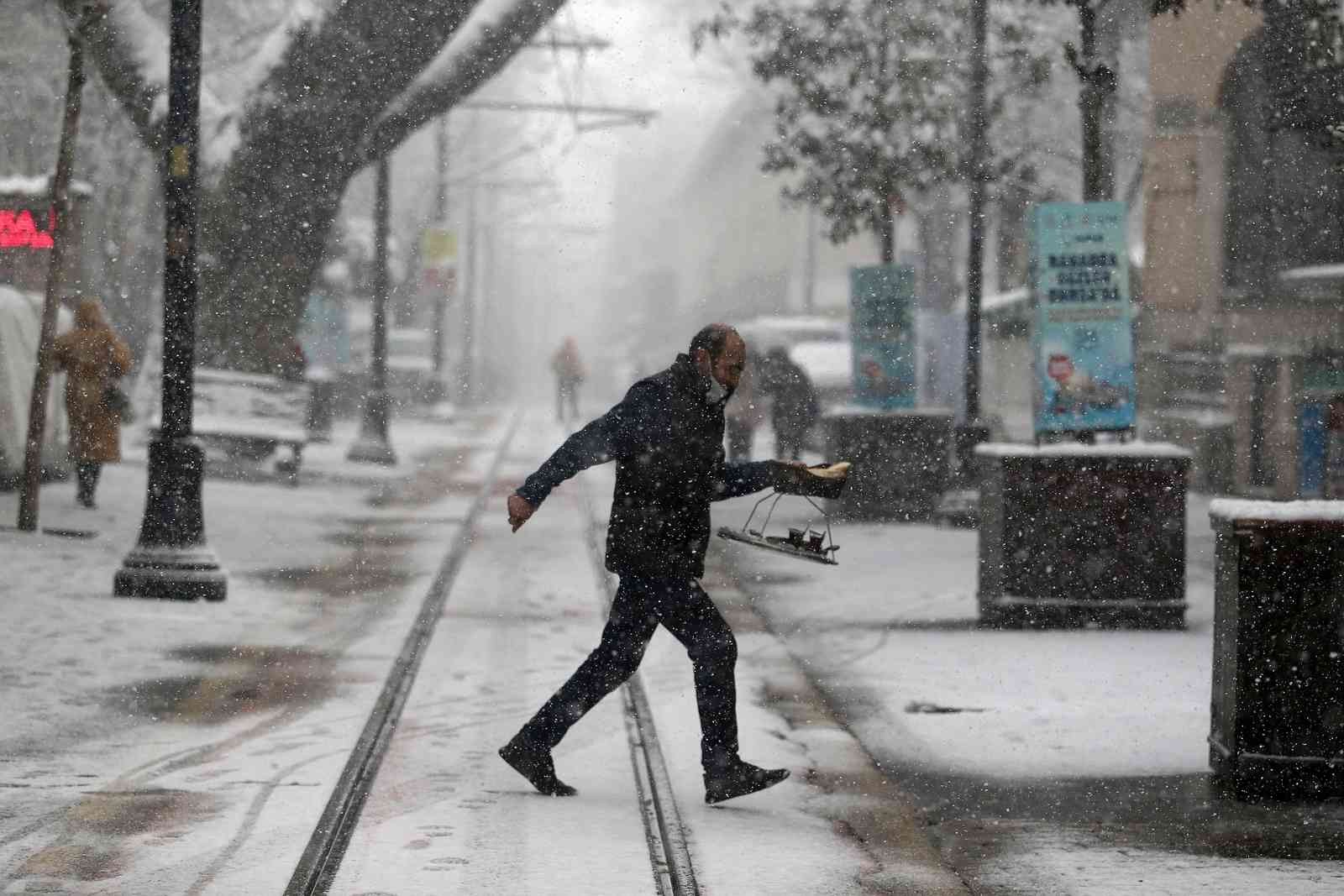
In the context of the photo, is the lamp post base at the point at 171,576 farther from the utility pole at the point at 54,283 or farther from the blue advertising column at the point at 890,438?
the blue advertising column at the point at 890,438

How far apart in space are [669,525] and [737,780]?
0.88 meters

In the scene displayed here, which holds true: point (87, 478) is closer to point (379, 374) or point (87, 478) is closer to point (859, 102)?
point (859, 102)

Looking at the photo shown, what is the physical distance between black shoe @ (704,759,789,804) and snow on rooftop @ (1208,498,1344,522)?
1809 mm

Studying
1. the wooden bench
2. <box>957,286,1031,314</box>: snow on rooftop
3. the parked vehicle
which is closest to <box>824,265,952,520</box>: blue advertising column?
the wooden bench

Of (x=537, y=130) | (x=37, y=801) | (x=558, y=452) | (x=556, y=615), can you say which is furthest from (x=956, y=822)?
(x=537, y=130)

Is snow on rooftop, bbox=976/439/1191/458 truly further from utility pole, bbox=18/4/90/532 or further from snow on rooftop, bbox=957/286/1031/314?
snow on rooftop, bbox=957/286/1031/314

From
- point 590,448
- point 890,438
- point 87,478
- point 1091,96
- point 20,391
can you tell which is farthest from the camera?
point 890,438

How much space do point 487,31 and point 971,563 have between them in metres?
8.66

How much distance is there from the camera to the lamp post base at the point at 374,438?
26.9 meters

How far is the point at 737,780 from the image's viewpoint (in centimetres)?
705

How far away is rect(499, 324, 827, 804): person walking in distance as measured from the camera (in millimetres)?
6930

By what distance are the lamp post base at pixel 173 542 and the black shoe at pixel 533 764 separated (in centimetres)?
559

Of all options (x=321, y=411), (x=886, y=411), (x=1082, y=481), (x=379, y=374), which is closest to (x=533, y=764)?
(x=1082, y=481)

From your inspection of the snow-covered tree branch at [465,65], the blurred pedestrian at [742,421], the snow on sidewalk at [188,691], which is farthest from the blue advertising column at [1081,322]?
the blurred pedestrian at [742,421]
